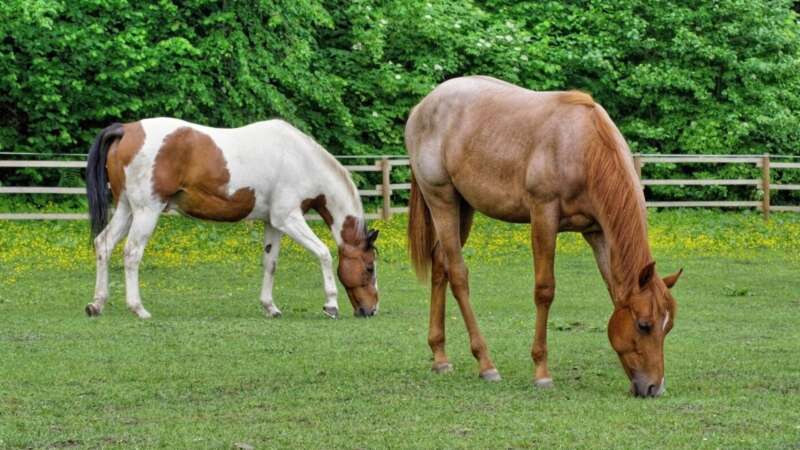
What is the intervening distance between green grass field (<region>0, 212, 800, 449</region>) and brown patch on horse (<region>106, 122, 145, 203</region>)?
4.16 ft

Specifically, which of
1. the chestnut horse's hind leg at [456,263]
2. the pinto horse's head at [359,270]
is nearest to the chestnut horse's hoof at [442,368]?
the chestnut horse's hind leg at [456,263]

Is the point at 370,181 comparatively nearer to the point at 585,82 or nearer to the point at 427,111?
the point at 585,82

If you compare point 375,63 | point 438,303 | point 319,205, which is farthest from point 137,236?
point 375,63

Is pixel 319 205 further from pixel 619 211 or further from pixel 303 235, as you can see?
pixel 619 211

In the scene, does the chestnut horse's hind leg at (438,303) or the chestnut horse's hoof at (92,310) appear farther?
the chestnut horse's hoof at (92,310)

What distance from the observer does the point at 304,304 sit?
14.7 meters

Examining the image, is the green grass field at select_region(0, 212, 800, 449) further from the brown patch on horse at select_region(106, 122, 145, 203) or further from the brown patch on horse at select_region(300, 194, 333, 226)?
the brown patch on horse at select_region(106, 122, 145, 203)

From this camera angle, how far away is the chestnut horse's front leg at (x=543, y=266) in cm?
827

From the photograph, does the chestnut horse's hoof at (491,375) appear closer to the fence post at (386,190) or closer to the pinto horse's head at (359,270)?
the pinto horse's head at (359,270)

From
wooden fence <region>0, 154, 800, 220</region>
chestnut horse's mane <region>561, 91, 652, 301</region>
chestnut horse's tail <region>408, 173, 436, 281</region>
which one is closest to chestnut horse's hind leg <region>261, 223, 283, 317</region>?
chestnut horse's tail <region>408, 173, 436, 281</region>

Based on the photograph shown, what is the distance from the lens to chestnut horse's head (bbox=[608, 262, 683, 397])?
7.86 metres

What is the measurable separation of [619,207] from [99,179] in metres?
6.25

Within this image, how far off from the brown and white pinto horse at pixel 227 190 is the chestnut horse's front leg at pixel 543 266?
502 cm

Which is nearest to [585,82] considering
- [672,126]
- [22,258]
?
[672,126]
